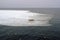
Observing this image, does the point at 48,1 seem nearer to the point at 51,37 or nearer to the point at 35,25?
the point at 35,25

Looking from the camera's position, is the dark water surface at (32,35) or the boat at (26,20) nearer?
the dark water surface at (32,35)

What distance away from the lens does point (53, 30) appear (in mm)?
669

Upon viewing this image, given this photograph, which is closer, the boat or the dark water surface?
the dark water surface

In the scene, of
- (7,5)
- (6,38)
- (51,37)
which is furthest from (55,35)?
(7,5)

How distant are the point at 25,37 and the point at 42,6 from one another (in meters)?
0.94

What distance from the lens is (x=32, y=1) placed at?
1.42m

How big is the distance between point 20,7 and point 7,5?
20cm

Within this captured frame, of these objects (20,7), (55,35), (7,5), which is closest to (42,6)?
(20,7)

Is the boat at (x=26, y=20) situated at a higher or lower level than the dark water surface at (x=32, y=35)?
lower

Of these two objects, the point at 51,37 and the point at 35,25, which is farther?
the point at 35,25

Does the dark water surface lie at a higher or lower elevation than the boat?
higher

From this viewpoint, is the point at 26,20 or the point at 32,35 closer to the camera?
the point at 32,35

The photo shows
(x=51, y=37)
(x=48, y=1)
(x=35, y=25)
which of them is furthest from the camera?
(x=48, y=1)

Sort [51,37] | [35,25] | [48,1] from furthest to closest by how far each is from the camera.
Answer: [48,1], [35,25], [51,37]
